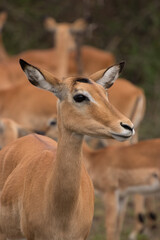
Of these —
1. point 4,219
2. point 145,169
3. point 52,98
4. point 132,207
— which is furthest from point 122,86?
point 4,219

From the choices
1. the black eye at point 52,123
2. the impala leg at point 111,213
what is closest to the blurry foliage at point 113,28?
the black eye at point 52,123

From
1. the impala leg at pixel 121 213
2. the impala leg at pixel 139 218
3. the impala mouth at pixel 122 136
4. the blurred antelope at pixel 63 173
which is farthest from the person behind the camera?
the impala leg at pixel 139 218

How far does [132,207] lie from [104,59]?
3.41 m

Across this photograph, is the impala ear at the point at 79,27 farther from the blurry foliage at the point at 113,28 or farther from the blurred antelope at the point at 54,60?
the blurry foliage at the point at 113,28

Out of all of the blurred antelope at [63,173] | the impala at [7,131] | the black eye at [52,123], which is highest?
the blurred antelope at [63,173]

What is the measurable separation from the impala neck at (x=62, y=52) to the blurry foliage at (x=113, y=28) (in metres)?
1.01

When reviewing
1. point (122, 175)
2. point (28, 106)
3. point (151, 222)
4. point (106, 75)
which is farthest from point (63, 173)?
point (28, 106)

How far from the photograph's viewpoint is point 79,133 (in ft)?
10.2

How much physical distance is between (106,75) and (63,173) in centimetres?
60

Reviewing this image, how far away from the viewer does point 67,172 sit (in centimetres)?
318

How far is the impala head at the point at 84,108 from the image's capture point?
292cm

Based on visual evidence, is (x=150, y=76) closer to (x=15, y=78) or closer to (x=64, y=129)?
(x=15, y=78)

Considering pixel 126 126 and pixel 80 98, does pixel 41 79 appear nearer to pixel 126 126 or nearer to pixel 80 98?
pixel 80 98

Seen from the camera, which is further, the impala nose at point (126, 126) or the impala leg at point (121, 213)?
the impala leg at point (121, 213)
